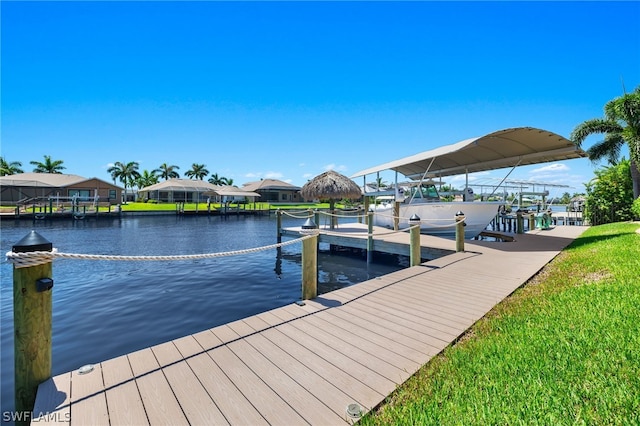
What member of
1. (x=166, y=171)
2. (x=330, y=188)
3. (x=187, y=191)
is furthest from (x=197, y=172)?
(x=330, y=188)

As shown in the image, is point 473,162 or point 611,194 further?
point 611,194

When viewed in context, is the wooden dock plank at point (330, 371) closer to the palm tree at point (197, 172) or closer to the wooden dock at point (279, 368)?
the wooden dock at point (279, 368)

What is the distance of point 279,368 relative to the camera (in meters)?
2.65

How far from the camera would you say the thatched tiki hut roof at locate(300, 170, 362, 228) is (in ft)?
49.9

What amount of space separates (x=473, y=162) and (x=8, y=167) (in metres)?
68.8

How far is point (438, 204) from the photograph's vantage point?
11.4 metres

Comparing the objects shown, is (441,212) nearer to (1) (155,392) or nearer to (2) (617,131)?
(1) (155,392)

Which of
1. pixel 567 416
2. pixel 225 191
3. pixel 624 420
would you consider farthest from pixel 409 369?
pixel 225 191

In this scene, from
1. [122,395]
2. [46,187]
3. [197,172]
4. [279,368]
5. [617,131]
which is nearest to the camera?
[122,395]

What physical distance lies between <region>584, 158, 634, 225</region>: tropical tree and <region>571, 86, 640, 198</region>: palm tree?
1.99ft

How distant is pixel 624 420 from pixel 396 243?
789 centimetres

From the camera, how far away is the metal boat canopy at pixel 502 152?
9125 millimetres

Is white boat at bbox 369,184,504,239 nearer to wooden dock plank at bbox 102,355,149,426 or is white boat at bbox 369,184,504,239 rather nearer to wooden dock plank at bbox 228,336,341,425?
wooden dock plank at bbox 228,336,341,425

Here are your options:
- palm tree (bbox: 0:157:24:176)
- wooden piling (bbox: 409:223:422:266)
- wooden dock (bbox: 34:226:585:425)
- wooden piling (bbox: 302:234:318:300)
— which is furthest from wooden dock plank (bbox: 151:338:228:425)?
palm tree (bbox: 0:157:24:176)
